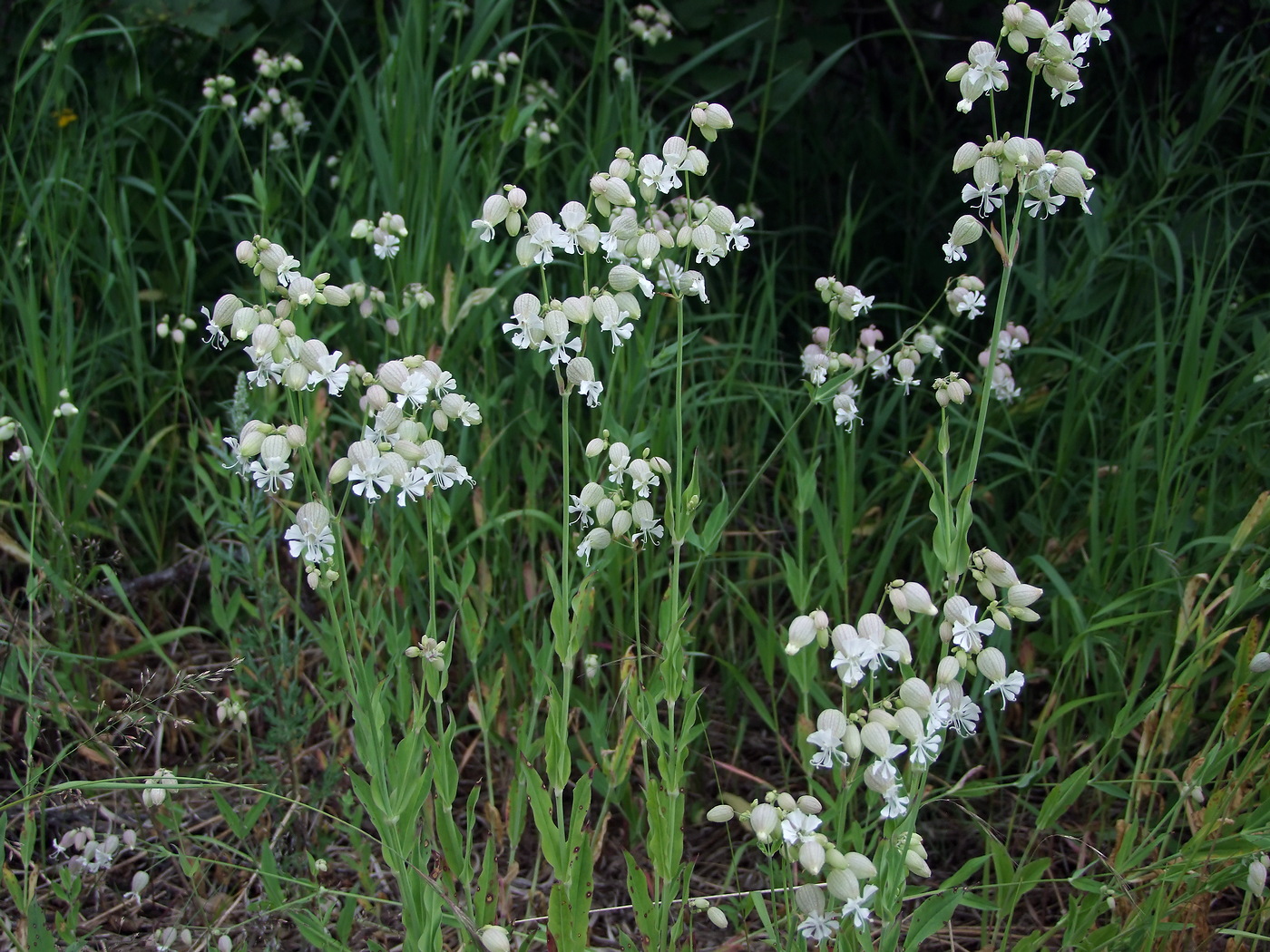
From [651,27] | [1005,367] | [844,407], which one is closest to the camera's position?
[844,407]

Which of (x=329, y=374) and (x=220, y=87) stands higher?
(x=220, y=87)

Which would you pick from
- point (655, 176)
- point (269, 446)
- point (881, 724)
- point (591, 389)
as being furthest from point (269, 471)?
point (881, 724)

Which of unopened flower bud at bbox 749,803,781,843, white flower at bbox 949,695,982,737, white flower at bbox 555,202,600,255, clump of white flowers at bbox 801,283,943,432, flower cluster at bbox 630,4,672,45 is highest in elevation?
flower cluster at bbox 630,4,672,45

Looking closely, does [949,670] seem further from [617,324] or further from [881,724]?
[617,324]

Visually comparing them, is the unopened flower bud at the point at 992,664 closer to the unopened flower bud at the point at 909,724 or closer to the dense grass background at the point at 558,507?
the unopened flower bud at the point at 909,724

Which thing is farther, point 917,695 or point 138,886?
point 138,886

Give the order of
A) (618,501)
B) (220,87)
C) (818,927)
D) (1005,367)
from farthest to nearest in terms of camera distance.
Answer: (220,87), (1005,367), (618,501), (818,927)

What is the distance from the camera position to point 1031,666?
2084 mm

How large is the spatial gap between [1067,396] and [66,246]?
2209mm

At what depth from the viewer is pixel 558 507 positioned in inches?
92.3

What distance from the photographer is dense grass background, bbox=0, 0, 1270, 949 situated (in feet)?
5.67

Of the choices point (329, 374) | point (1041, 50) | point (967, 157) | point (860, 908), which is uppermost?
point (1041, 50)

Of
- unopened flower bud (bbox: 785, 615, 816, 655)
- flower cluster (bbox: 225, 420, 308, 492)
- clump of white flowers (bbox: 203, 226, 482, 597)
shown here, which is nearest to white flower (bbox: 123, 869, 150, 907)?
clump of white flowers (bbox: 203, 226, 482, 597)

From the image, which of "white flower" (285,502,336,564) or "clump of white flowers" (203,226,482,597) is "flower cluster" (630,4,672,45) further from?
"white flower" (285,502,336,564)
